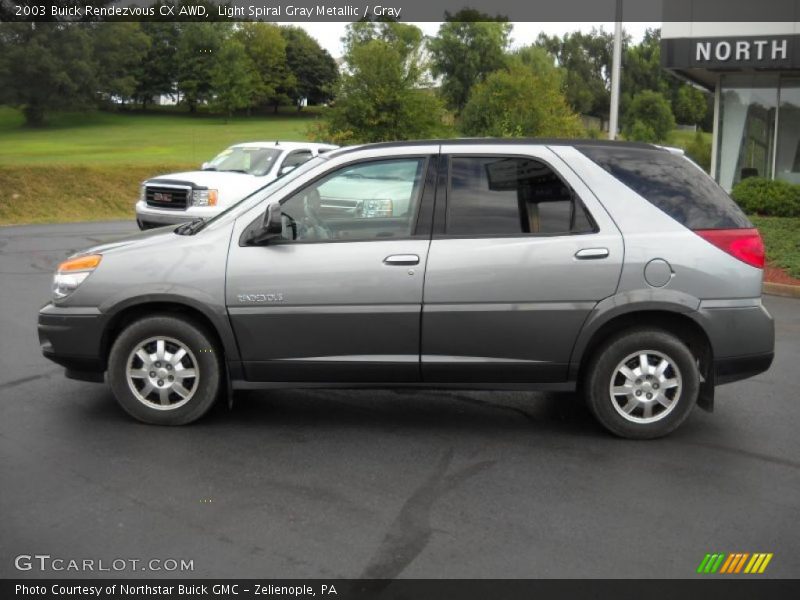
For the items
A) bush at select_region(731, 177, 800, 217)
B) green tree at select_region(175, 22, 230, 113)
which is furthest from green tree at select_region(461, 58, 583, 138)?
green tree at select_region(175, 22, 230, 113)

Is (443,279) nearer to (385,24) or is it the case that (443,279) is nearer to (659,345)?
(659,345)

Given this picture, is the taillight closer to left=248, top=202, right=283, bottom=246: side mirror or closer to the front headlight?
left=248, top=202, right=283, bottom=246: side mirror

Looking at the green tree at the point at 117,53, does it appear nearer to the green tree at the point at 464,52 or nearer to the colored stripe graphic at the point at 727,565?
the green tree at the point at 464,52

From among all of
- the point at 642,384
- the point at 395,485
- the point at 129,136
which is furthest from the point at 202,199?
the point at 129,136

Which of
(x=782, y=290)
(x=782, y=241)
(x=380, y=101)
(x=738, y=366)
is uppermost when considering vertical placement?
(x=380, y=101)

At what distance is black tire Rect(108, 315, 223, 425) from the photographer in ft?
20.4

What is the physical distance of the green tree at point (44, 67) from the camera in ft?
161

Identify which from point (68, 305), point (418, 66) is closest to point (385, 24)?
point (418, 66)

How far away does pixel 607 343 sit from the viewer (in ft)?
20.4

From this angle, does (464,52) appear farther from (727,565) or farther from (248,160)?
(727,565)

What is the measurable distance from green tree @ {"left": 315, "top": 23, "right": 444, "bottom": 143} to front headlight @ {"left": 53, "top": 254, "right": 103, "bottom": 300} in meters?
18.8

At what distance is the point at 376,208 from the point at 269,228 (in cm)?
70

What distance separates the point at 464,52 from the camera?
8900cm

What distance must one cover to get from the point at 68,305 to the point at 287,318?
144 centimetres
